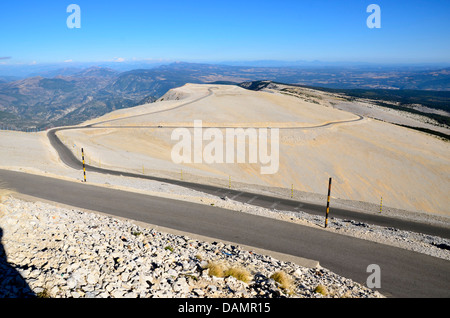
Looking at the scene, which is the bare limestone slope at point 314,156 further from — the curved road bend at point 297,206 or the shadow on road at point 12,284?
the shadow on road at point 12,284

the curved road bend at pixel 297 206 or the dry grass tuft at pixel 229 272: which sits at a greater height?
the dry grass tuft at pixel 229 272

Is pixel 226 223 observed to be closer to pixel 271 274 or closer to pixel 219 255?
pixel 219 255

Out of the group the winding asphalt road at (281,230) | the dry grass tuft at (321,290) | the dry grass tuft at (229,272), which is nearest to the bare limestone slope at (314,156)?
the winding asphalt road at (281,230)

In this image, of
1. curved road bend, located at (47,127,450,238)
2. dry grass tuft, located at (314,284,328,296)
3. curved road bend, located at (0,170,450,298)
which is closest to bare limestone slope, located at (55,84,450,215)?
curved road bend, located at (47,127,450,238)

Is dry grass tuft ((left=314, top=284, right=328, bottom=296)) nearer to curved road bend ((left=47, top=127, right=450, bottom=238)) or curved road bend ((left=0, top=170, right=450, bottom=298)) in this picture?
A: curved road bend ((left=0, top=170, right=450, bottom=298))

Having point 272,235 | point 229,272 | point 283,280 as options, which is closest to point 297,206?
point 272,235
